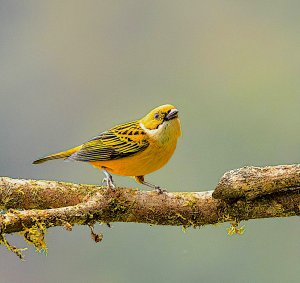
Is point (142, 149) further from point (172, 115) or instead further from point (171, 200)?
point (171, 200)

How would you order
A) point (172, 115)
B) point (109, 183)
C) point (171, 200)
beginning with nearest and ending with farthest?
point (171, 200) → point (109, 183) → point (172, 115)

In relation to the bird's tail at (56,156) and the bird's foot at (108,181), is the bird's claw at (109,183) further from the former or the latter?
the bird's tail at (56,156)

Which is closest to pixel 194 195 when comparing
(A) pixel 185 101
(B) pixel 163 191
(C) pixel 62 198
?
(B) pixel 163 191

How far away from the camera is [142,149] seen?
4.31 meters

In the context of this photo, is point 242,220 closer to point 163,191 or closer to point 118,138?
point 163,191

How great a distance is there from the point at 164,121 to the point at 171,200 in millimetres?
553

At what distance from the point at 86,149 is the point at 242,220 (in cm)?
112

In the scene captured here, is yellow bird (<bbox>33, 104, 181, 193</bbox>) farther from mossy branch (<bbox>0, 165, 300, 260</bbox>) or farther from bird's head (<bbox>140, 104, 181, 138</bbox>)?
mossy branch (<bbox>0, 165, 300, 260</bbox>)

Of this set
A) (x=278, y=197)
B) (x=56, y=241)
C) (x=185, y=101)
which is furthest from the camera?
(x=56, y=241)

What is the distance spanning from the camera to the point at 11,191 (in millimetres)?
4027

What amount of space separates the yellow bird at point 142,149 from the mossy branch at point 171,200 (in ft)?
0.88

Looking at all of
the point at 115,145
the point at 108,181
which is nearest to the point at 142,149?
the point at 115,145

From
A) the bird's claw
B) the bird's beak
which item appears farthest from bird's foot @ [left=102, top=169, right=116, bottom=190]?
the bird's beak

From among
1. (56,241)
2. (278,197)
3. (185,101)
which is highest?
(278,197)
